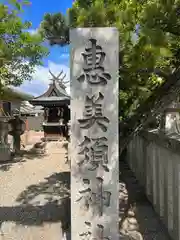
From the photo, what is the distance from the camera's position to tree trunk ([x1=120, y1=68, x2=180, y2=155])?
3.70 meters

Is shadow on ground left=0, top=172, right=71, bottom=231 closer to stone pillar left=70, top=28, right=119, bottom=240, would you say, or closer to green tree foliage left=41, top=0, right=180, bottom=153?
stone pillar left=70, top=28, right=119, bottom=240

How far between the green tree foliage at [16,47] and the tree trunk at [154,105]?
4.50 meters

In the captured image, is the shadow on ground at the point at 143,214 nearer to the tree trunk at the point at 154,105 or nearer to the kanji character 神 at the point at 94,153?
the tree trunk at the point at 154,105

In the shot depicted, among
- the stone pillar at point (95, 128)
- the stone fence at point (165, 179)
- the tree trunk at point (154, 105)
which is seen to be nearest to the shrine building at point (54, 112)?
the stone fence at point (165, 179)

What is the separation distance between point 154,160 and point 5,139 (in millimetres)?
7551

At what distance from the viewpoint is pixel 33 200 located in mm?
5723

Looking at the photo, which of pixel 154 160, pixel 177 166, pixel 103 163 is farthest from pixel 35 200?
pixel 177 166

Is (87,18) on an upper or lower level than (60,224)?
upper

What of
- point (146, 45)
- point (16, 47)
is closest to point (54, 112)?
point (16, 47)

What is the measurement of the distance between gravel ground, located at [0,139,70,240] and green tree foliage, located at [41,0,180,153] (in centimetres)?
173

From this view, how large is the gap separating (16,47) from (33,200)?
4.37m

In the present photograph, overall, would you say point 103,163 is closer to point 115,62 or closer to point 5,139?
point 115,62

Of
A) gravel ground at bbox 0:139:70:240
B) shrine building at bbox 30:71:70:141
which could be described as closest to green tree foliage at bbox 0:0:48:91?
gravel ground at bbox 0:139:70:240

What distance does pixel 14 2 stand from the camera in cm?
771
